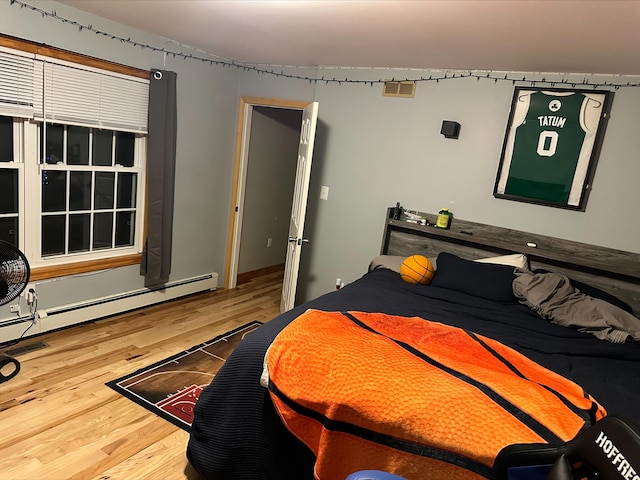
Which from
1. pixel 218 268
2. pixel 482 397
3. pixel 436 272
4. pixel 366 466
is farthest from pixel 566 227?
pixel 218 268

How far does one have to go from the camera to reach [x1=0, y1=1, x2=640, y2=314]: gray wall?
294 centimetres

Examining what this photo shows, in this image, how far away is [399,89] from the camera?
361cm

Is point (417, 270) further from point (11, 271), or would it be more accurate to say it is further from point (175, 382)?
point (11, 271)

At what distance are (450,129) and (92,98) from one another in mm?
2641

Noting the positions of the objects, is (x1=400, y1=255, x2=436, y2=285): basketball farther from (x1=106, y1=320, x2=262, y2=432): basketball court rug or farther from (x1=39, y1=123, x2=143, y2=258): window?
(x1=39, y1=123, x2=143, y2=258): window

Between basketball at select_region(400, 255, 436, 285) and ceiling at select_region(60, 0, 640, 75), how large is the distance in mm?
1408

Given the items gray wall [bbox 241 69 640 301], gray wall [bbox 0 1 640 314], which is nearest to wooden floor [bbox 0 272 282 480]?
gray wall [bbox 0 1 640 314]

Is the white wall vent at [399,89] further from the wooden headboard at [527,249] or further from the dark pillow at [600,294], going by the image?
the dark pillow at [600,294]

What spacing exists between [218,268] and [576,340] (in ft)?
11.0

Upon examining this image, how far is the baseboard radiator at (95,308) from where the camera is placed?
3000mm

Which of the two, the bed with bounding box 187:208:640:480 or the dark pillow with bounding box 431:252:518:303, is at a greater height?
the dark pillow with bounding box 431:252:518:303

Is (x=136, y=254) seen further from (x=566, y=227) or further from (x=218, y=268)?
(x=566, y=227)

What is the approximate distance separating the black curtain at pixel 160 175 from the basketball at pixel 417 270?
2.05 m

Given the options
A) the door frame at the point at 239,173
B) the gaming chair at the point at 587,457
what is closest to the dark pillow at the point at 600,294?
the gaming chair at the point at 587,457
